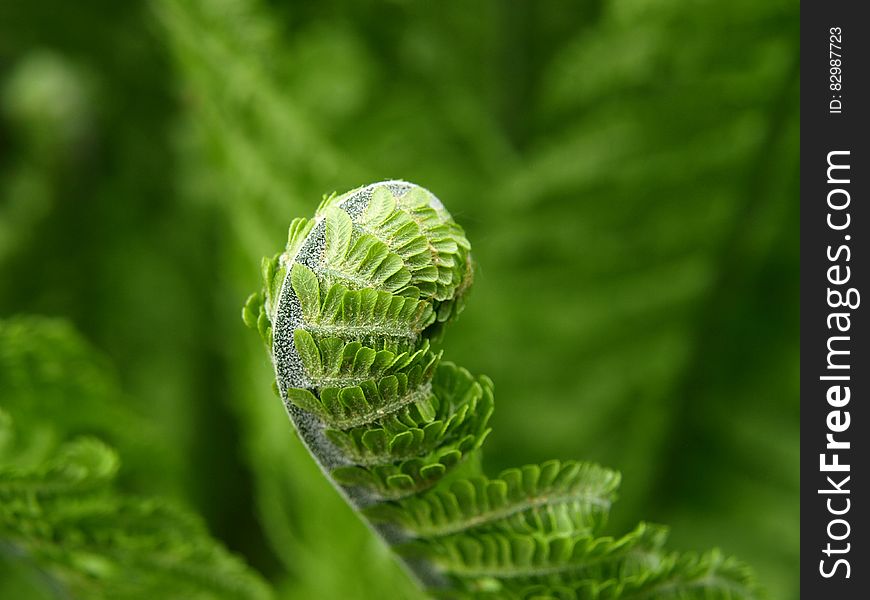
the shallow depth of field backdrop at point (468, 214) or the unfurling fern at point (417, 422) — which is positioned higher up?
the shallow depth of field backdrop at point (468, 214)

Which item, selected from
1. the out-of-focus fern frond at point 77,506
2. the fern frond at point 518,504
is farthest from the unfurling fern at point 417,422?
the out-of-focus fern frond at point 77,506

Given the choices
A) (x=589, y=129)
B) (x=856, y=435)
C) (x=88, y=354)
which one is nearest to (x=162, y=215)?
(x=88, y=354)

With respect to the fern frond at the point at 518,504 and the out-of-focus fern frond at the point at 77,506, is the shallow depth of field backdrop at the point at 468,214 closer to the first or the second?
the out-of-focus fern frond at the point at 77,506

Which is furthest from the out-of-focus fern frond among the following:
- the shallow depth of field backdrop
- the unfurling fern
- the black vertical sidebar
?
the black vertical sidebar

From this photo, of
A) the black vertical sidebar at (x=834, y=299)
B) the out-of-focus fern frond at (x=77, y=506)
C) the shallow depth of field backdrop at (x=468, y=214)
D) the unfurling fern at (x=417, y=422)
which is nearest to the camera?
the unfurling fern at (x=417, y=422)

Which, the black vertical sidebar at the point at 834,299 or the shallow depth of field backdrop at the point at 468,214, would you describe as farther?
the shallow depth of field backdrop at the point at 468,214

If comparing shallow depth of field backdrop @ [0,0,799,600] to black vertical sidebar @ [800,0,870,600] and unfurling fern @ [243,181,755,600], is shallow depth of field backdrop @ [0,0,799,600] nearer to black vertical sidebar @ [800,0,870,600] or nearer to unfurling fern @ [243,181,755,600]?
black vertical sidebar @ [800,0,870,600]

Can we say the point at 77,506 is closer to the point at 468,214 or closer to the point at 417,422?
the point at 417,422
